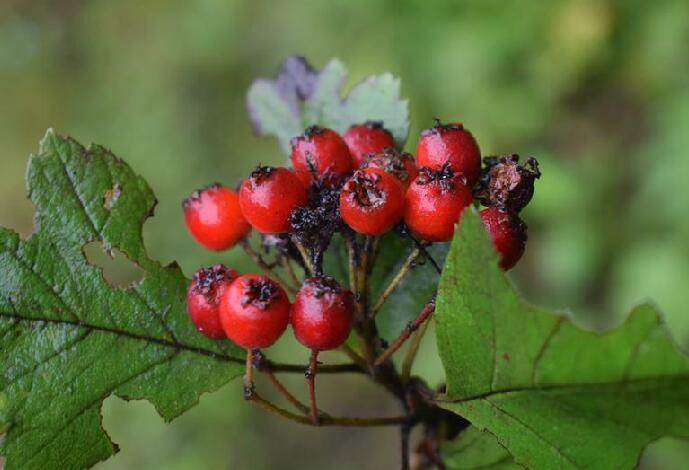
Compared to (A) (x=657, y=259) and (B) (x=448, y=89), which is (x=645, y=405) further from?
Result: (B) (x=448, y=89)

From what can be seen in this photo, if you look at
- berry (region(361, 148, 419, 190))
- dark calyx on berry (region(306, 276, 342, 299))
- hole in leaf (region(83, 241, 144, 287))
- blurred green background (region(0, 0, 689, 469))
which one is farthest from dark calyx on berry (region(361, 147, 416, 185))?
hole in leaf (region(83, 241, 144, 287))

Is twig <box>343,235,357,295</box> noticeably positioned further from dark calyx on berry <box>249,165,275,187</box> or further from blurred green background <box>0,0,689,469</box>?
blurred green background <box>0,0,689,469</box>

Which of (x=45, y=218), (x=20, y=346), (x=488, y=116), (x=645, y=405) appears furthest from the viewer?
(x=488, y=116)

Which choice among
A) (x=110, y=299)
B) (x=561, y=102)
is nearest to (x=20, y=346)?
(x=110, y=299)

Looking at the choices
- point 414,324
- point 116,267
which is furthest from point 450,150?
point 116,267

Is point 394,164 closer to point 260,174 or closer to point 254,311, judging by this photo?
point 260,174

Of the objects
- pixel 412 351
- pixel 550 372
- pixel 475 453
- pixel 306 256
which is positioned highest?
pixel 306 256
